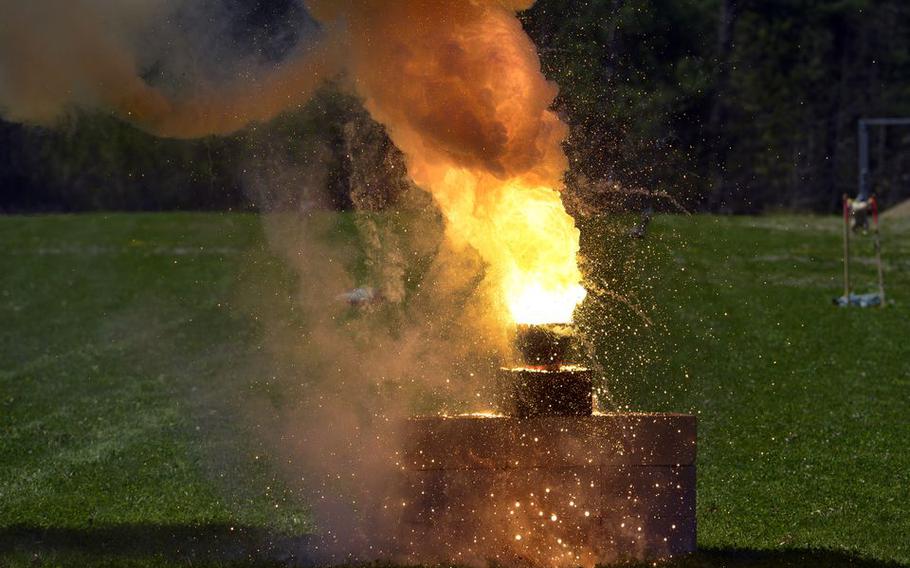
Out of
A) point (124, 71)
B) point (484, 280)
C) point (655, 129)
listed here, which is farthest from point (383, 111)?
point (655, 129)

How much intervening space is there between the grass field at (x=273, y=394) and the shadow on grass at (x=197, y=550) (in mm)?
31

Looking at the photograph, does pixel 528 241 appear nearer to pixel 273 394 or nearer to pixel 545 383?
pixel 545 383

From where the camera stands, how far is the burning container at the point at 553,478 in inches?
342

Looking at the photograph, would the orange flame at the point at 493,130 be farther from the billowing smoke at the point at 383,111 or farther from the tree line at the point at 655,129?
the tree line at the point at 655,129

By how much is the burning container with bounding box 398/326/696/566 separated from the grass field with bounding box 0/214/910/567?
47cm

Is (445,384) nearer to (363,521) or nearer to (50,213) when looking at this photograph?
(363,521)

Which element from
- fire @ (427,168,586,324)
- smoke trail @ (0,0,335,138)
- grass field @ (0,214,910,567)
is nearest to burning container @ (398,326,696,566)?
grass field @ (0,214,910,567)

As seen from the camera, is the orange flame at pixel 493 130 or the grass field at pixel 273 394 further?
the grass field at pixel 273 394

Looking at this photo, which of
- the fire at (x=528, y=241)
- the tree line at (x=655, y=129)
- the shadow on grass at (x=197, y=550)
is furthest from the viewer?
the tree line at (x=655, y=129)

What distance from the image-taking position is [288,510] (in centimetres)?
1095

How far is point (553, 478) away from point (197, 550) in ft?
8.69

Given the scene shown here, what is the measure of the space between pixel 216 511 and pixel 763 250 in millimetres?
23956

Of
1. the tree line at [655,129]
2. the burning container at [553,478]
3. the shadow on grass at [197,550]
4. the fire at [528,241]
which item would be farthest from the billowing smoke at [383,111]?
the tree line at [655,129]

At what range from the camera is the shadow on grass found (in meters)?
9.27
